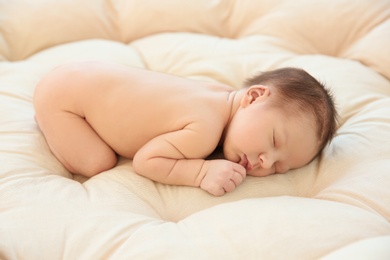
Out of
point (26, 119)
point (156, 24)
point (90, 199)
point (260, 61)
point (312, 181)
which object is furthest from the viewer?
point (156, 24)

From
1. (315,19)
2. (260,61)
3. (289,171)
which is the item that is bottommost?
(289,171)

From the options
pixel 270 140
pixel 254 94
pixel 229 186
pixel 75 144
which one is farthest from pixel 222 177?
pixel 75 144

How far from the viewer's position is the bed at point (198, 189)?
81cm

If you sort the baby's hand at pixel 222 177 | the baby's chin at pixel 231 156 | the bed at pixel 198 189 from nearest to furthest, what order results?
the bed at pixel 198 189 → the baby's hand at pixel 222 177 → the baby's chin at pixel 231 156

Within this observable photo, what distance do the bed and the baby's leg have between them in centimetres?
3

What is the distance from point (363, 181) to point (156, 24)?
1166mm

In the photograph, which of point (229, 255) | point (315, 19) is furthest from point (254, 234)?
point (315, 19)

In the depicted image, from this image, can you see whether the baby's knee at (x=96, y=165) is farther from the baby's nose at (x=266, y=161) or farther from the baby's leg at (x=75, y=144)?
the baby's nose at (x=266, y=161)

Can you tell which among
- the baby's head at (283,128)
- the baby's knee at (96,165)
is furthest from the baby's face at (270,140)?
the baby's knee at (96,165)

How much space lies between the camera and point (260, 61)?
157cm

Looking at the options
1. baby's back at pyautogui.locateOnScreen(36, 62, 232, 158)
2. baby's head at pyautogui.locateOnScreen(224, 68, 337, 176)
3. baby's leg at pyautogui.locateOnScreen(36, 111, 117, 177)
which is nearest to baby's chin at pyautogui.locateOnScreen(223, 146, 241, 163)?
baby's head at pyautogui.locateOnScreen(224, 68, 337, 176)

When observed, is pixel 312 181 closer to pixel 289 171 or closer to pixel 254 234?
pixel 289 171

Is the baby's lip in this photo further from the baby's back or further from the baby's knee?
the baby's knee

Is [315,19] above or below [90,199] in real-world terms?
above
